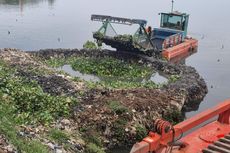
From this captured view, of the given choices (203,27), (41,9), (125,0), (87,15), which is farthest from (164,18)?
(125,0)

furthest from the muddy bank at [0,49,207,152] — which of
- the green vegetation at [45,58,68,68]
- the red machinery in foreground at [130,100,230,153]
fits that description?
the red machinery in foreground at [130,100,230,153]

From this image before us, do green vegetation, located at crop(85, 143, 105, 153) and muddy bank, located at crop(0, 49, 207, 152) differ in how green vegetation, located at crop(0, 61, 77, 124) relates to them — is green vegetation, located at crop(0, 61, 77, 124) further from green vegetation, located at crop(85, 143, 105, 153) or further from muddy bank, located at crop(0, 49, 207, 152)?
green vegetation, located at crop(85, 143, 105, 153)

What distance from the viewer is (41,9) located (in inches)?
2000

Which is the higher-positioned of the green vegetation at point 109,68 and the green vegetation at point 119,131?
the green vegetation at point 109,68

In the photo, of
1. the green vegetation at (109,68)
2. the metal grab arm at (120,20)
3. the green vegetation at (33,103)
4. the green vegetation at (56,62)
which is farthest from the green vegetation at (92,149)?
the metal grab arm at (120,20)

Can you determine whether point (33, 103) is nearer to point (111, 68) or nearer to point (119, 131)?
point (119, 131)

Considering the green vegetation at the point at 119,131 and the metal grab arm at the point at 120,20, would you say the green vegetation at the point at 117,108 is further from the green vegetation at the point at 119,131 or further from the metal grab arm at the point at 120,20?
the metal grab arm at the point at 120,20

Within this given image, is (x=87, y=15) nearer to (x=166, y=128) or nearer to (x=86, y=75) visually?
(x=86, y=75)

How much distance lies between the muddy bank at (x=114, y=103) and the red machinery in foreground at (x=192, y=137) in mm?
3190

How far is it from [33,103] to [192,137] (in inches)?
216

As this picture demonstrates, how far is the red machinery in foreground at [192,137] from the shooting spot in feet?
23.0

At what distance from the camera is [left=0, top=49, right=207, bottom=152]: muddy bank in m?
12.2

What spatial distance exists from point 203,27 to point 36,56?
25.7m

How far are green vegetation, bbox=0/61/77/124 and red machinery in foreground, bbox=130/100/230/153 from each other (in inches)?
181
